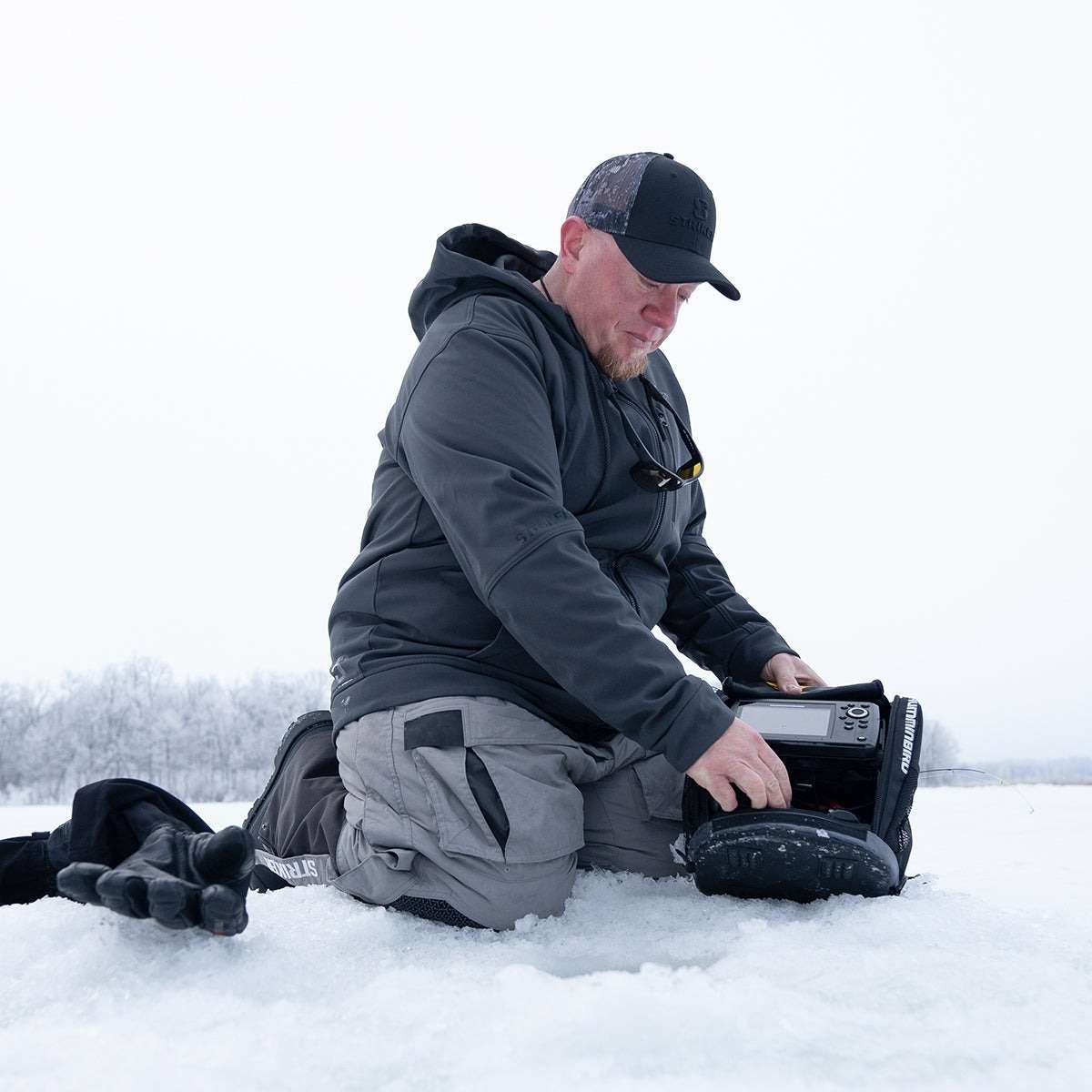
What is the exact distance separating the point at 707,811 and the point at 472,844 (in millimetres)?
486

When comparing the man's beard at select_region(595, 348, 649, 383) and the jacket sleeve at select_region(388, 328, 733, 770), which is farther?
the man's beard at select_region(595, 348, 649, 383)

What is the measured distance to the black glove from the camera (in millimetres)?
1414

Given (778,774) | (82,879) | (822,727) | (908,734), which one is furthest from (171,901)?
(908,734)

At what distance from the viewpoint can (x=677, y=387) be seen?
2.75 metres

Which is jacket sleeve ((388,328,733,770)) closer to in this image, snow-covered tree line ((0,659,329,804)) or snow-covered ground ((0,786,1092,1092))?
snow-covered ground ((0,786,1092,1092))

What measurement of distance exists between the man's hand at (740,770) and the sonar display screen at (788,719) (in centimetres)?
27

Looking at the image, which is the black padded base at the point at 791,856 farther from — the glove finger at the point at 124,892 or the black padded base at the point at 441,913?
the glove finger at the point at 124,892

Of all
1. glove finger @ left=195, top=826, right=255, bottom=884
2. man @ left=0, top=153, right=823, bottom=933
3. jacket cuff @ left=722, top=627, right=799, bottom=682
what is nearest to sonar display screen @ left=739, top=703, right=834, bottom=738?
man @ left=0, top=153, right=823, bottom=933

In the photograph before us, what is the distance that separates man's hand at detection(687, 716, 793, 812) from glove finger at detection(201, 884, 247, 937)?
0.78 meters

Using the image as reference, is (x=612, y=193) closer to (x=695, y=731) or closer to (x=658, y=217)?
(x=658, y=217)

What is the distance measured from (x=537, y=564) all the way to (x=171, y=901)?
79cm

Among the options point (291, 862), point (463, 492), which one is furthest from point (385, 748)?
point (463, 492)

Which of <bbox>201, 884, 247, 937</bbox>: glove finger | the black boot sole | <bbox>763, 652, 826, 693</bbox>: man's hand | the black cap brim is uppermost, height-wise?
the black cap brim

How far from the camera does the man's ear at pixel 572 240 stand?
7.34 ft
